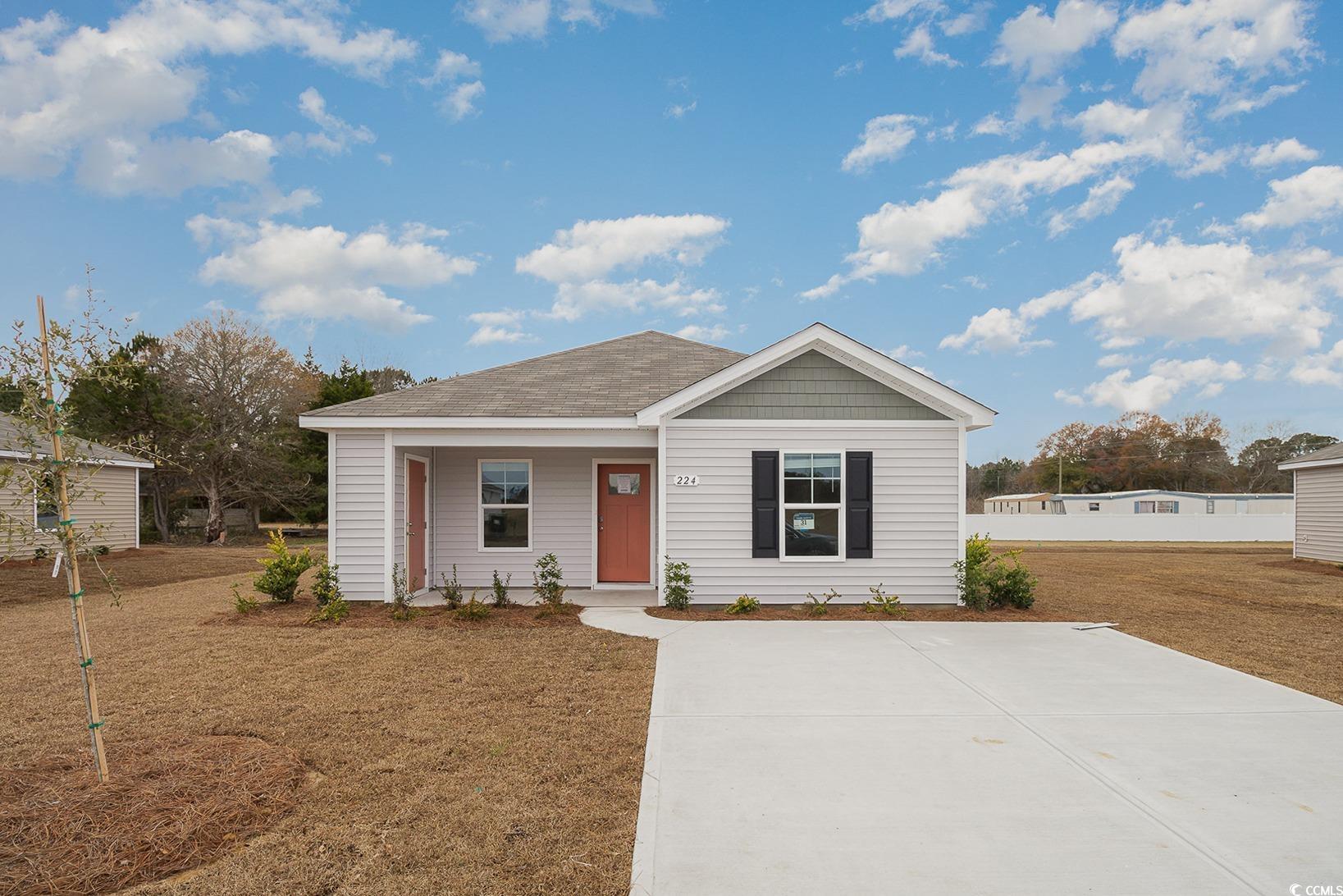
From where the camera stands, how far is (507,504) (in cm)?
1146

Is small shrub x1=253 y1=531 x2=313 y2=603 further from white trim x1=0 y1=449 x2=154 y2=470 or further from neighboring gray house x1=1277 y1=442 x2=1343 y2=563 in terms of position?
neighboring gray house x1=1277 y1=442 x2=1343 y2=563

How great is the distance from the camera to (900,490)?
9703 mm

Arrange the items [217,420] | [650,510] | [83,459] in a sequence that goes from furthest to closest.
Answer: [217,420] < [650,510] < [83,459]

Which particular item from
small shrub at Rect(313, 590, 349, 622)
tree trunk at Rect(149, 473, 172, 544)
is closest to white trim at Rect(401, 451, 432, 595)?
small shrub at Rect(313, 590, 349, 622)

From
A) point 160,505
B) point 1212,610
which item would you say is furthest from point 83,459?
point 160,505

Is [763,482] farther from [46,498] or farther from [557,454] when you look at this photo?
[46,498]

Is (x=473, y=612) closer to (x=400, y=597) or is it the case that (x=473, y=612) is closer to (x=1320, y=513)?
(x=400, y=597)

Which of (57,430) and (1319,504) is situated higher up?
(57,430)

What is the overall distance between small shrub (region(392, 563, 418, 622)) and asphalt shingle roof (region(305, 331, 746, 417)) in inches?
89.6

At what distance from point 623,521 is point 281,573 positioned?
16.8ft

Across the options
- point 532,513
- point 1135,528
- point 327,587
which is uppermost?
point 532,513

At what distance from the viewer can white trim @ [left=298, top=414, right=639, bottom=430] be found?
31.7 feet

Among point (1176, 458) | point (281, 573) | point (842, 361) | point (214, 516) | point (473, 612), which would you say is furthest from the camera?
point (1176, 458)

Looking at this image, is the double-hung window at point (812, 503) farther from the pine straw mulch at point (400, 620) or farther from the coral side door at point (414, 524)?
the coral side door at point (414, 524)
